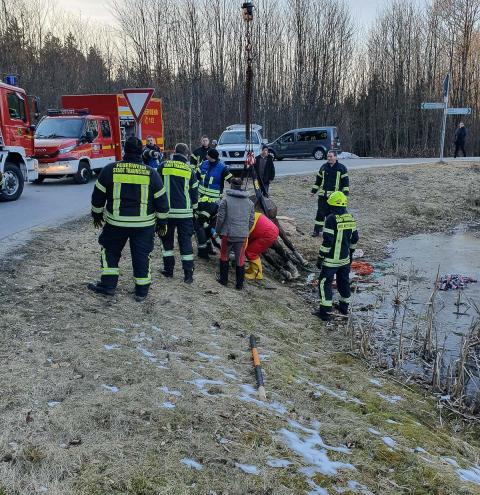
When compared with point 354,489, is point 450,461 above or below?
below

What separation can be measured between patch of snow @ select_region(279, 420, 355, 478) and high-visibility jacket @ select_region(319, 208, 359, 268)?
145 inches

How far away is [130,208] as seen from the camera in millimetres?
5945

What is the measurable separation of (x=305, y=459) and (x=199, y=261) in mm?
5560

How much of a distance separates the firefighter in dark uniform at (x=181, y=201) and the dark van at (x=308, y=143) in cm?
2280

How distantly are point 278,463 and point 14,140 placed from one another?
11552 mm

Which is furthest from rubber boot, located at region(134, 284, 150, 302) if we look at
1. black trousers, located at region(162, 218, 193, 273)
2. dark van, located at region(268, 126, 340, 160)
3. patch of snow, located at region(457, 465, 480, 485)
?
dark van, located at region(268, 126, 340, 160)

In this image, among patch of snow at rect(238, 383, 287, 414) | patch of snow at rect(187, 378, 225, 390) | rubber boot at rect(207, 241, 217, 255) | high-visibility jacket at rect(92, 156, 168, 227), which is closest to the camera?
patch of snow at rect(238, 383, 287, 414)

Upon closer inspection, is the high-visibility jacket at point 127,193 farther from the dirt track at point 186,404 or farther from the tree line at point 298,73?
the tree line at point 298,73

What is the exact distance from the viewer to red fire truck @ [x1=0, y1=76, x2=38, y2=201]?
1226 centimetres

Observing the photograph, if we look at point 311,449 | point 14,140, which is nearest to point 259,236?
point 311,449

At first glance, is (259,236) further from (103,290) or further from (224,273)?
(103,290)

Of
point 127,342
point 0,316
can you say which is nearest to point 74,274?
point 0,316

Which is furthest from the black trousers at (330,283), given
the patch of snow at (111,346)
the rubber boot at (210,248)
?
the patch of snow at (111,346)

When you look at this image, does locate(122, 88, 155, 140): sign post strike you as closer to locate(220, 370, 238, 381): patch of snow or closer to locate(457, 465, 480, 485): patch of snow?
locate(220, 370, 238, 381): patch of snow
